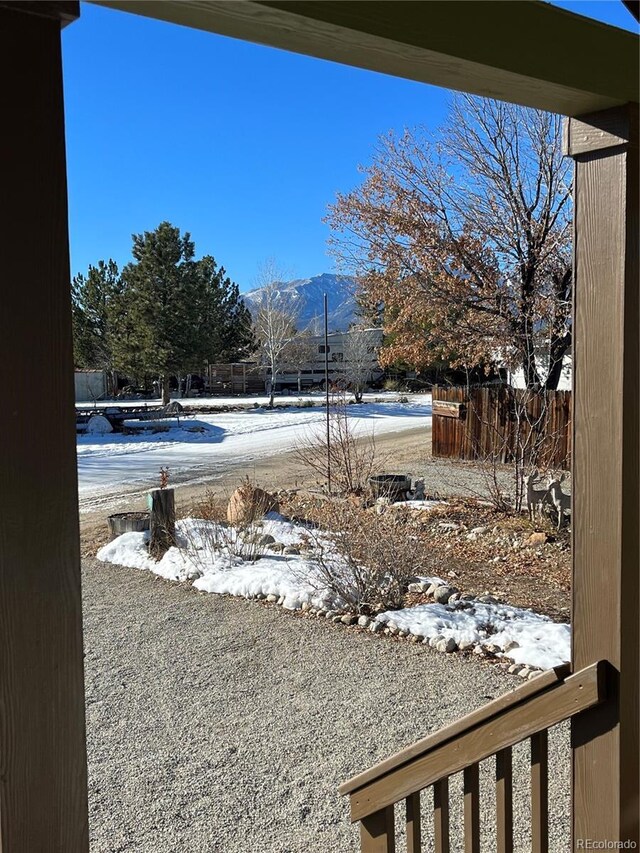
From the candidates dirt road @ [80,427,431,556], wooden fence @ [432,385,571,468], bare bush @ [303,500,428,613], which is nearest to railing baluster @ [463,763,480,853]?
bare bush @ [303,500,428,613]

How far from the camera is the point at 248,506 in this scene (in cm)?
738

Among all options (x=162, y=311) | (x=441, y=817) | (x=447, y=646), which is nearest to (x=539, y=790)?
(x=441, y=817)

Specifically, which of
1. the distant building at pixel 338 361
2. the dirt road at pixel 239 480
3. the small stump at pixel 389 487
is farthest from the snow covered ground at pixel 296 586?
the distant building at pixel 338 361

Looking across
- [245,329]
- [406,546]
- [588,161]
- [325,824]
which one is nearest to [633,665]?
[588,161]

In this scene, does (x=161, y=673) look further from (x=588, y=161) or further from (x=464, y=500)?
(x=464, y=500)

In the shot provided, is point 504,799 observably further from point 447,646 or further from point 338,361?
point 338,361

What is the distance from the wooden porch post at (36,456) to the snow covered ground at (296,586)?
11.6ft

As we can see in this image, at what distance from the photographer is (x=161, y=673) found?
4.23 m

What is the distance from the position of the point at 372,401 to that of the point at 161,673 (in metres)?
27.8

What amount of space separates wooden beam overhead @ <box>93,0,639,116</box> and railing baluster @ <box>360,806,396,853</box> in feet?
5.71

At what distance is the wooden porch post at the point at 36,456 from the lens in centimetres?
107

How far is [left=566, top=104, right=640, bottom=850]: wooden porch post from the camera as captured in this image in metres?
1.52

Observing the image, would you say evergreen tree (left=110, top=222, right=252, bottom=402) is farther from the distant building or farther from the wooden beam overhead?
the wooden beam overhead

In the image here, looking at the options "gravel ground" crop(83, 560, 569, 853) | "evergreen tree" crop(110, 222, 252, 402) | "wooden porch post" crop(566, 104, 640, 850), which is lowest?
"gravel ground" crop(83, 560, 569, 853)
